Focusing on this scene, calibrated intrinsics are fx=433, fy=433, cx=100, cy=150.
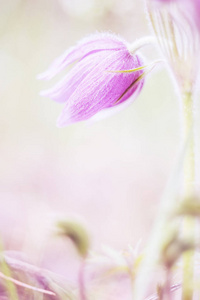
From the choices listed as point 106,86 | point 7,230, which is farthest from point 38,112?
point 106,86

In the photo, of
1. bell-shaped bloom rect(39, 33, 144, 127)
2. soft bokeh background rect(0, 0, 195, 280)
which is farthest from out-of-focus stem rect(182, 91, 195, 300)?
soft bokeh background rect(0, 0, 195, 280)

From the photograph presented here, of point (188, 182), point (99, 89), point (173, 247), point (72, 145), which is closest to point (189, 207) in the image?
point (173, 247)

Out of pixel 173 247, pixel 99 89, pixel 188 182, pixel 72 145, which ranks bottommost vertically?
pixel 173 247

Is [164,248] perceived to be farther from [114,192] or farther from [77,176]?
[77,176]

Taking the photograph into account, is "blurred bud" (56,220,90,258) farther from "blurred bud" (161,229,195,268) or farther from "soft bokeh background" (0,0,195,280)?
"soft bokeh background" (0,0,195,280)

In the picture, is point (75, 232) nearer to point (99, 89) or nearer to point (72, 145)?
point (99, 89)

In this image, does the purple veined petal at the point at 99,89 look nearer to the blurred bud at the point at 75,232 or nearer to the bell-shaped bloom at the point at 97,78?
the bell-shaped bloom at the point at 97,78
